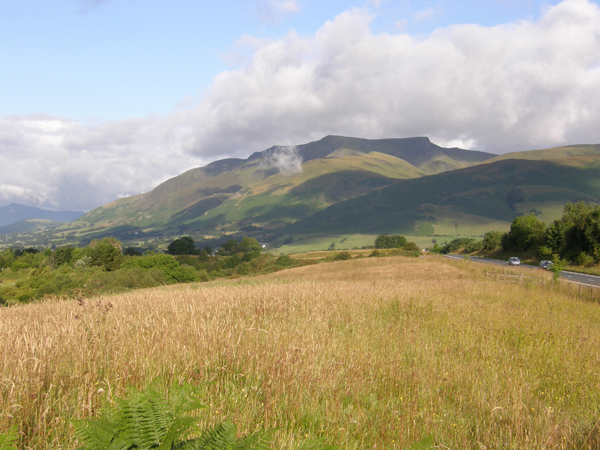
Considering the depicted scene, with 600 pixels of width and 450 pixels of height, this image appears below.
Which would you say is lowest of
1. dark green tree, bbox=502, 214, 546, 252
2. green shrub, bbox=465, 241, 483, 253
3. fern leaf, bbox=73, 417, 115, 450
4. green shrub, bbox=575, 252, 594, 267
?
green shrub, bbox=465, 241, 483, 253

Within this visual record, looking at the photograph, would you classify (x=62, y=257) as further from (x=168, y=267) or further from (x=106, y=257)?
(x=168, y=267)

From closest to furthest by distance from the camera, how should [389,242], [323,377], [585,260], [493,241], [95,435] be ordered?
[95,435] → [323,377] → [585,260] → [493,241] → [389,242]

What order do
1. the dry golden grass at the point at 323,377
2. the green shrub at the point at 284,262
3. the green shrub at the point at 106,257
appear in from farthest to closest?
the green shrub at the point at 106,257 → the green shrub at the point at 284,262 → the dry golden grass at the point at 323,377

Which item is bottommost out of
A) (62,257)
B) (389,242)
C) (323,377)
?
(389,242)

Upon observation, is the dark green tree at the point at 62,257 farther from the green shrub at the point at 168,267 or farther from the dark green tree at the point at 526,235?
the dark green tree at the point at 526,235

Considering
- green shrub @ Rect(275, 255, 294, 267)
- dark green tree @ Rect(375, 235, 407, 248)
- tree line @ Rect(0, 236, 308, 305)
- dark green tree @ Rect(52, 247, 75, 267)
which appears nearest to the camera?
tree line @ Rect(0, 236, 308, 305)

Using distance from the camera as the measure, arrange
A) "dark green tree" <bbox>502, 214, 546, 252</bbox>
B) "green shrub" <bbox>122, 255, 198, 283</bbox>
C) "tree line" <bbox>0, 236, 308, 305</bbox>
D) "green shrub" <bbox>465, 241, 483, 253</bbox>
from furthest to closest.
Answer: "green shrub" <bbox>465, 241, 483, 253</bbox> → "dark green tree" <bbox>502, 214, 546, 252</bbox> → "green shrub" <bbox>122, 255, 198, 283</bbox> → "tree line" <bbox>0, 236, 308, 305</bbox>

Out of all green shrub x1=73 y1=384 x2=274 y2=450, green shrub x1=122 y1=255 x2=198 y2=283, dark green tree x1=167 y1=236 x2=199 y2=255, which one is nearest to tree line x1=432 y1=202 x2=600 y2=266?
Answer: green shrub x1=73 y1=384 x2=274 y2=450

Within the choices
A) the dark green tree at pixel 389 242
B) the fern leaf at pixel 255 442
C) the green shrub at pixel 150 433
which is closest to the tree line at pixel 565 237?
the fern leaf at pixel 255 442

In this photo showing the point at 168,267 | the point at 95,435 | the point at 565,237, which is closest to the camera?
the point at 95,435

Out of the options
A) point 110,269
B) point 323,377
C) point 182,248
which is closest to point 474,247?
point 182,248

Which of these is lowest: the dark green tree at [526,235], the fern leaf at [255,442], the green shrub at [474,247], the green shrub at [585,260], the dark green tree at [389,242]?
the green shrub at [474,247]

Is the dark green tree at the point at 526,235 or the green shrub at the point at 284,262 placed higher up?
the dark green tree at the point at 526,235

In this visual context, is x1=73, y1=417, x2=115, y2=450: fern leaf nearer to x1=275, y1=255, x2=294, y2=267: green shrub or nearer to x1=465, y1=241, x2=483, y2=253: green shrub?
x1=275, y1=255, x2=294, y2=267: green shrub
